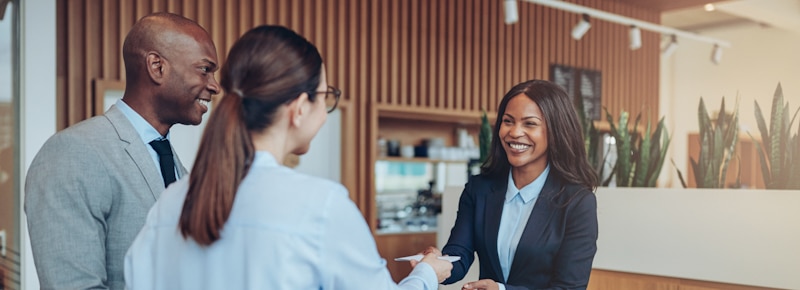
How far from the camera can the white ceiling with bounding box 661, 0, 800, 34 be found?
7.68 m

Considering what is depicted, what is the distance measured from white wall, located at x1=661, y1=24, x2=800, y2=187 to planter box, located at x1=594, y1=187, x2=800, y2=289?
21.4ft

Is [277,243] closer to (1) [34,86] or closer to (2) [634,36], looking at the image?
(1) [34,86]

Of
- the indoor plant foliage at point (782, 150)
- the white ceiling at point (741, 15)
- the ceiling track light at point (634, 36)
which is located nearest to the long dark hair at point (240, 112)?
the indoor plant foliage at point (782, 150)

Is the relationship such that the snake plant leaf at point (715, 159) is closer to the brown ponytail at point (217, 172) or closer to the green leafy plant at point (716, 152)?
the green leafy plant at point (716, 152)

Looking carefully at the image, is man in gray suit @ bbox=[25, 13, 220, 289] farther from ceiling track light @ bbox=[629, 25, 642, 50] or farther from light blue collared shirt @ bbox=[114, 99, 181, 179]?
ceiling track light @ bbox=[629, 25, 642, 50]

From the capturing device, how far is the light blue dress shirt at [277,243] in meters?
1.22

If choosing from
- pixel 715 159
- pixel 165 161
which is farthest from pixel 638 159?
pixel 165 161

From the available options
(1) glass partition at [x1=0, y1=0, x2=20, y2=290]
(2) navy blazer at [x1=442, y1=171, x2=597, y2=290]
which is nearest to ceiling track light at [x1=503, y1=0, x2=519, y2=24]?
(1) glass partition at [x1=0, y1=0, x2=20, y2=290]

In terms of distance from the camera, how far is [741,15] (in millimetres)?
8883

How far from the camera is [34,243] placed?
1.55 m

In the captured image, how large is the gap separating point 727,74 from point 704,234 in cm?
819

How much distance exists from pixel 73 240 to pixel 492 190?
113 cm

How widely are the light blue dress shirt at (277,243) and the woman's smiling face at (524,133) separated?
2.82 feet

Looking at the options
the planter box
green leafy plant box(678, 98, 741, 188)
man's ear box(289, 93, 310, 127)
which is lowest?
the planter box
